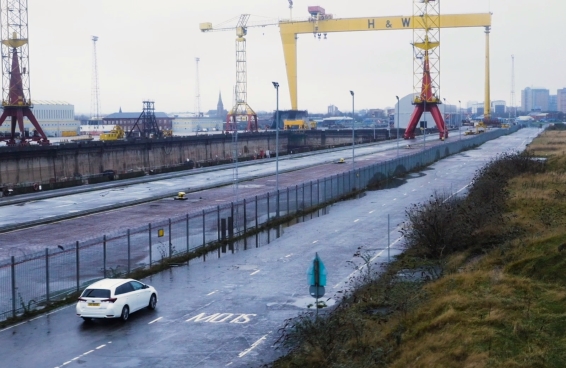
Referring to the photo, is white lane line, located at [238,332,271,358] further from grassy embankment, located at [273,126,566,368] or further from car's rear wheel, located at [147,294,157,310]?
car's rear wheel, located at [147,294,157,310]

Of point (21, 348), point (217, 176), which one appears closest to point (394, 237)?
point (21, 348)

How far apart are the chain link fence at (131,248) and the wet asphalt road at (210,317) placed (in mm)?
1215

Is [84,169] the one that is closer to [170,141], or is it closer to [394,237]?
[170,141]

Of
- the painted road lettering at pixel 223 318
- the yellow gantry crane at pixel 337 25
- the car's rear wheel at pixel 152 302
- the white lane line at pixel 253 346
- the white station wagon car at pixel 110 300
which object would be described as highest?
the yellow gantry crane at pixel 337 25

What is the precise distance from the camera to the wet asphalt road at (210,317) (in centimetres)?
1688

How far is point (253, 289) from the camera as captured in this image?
925 inches

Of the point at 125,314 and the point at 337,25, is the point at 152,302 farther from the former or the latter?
the point at 337,25

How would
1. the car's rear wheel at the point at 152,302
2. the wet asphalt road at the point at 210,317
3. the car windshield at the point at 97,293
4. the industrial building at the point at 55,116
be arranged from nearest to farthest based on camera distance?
the wet asphalt road at the point at 210,317 → the car windshield at the point at 97,293 → the car's rear wheel at the point at 152,302 → the industrial building at the point at 55,116

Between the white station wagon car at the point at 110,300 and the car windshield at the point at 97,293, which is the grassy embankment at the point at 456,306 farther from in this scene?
the car windshield at the point at 97,293

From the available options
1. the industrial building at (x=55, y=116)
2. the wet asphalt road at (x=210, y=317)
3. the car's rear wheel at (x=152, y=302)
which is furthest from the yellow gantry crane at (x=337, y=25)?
the car's rear wheel at (x=152, y=302)

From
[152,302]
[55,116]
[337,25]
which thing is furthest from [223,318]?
[55,116]

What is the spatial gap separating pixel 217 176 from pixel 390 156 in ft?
84.6

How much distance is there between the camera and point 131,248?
30062 mm

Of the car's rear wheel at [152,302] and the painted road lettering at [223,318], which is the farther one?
the car's rear wheel at [152,302]
